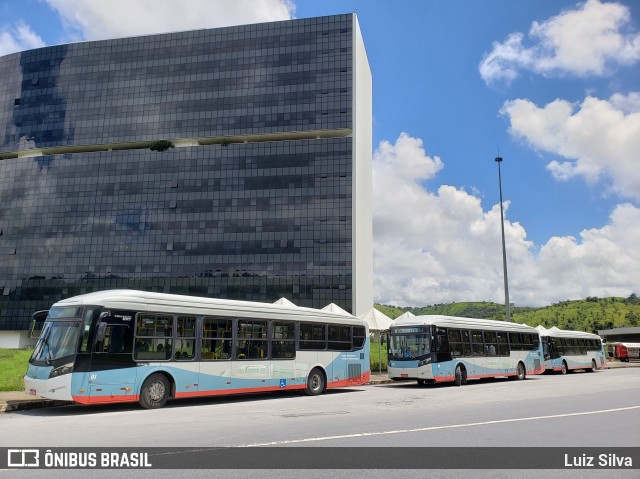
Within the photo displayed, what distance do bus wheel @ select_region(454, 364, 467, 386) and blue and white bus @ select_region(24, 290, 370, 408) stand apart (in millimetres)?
7244

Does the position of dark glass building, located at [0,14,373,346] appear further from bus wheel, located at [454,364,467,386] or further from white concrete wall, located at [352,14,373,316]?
bus wheel, located at [454,364,467,386]

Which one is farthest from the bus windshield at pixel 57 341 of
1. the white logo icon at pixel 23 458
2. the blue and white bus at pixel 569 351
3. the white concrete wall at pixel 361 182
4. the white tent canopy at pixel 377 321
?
the white concrete wall at pixel 361 182

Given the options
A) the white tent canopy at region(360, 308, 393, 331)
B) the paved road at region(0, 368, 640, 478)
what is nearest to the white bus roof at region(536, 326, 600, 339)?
the white tent canopy at region(360, 308, 393, 331)

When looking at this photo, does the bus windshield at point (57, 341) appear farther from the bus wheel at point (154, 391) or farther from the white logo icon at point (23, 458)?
the white logo icon at point (23, 458)

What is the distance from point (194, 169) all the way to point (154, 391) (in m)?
74.9

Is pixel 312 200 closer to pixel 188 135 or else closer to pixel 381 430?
pixel 188 135

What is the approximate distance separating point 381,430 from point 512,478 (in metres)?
4.20

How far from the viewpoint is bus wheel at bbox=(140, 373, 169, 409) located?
15.2 meters

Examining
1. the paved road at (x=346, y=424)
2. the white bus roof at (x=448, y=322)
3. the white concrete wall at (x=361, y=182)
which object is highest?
the white concrete wall at (x=361, y=182)

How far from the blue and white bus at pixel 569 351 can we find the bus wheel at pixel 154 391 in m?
28.7

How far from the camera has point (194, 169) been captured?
87312mm

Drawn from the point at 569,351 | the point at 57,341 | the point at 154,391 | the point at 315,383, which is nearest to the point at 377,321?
the point at 315,383

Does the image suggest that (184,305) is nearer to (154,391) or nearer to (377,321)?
(154,391)

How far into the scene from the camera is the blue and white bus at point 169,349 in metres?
14.2
